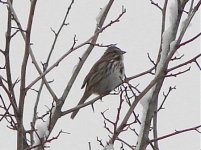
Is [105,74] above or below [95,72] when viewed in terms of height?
below

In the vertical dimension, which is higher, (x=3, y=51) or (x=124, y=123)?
(x=3, y=51)

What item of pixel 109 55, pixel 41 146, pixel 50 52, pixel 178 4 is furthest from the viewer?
pixel 109 55

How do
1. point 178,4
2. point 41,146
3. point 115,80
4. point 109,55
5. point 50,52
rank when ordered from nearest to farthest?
point 178,4 < point 41,146 < point 50,52 < point 115,80 < point 109,55

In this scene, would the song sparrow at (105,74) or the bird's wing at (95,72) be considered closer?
the song sparrow at (105,74)

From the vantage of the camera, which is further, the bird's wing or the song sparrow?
the bird's wing

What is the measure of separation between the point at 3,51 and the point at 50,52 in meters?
0.89

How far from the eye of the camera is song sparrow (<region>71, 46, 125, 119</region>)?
5.20m

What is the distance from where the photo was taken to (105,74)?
17.4 ft

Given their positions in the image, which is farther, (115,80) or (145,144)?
(115,80)

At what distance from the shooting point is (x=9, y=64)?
3.21 meters

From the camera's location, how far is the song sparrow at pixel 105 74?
205 inches

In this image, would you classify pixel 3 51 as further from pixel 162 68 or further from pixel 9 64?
pixel 162 68

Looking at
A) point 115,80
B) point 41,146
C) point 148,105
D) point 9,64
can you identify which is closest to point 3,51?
point 9,64

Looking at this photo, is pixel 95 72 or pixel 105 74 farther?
pixel 95 72
